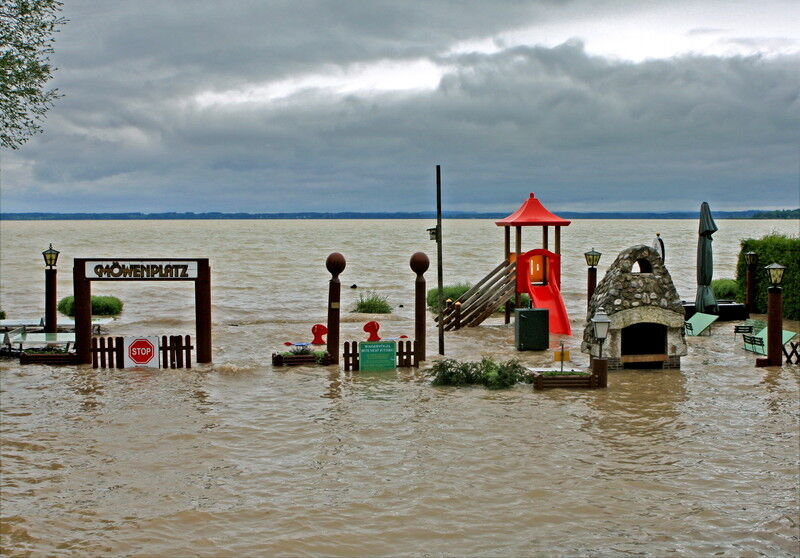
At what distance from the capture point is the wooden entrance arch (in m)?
17.6

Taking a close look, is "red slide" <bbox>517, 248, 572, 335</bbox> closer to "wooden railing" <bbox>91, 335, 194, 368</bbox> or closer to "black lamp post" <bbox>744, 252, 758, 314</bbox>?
"black lamp post" <bbox>744, 252, 758, 314</bbox>

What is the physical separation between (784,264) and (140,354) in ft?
65.8

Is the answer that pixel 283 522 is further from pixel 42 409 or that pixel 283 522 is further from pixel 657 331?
pixel 657 331

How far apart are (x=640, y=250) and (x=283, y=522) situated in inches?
436

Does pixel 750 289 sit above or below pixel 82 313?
above

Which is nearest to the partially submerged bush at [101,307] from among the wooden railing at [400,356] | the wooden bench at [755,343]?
the wooden railing at [400,356]

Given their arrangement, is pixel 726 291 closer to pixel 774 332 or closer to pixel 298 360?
pixel 774 332

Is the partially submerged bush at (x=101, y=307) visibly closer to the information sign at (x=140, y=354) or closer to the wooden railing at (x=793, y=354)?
the information sign at (x=140, y=354)

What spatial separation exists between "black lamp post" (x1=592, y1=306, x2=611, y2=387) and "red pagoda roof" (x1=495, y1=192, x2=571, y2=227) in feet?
28.5

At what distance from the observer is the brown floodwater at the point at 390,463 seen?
28.0ft

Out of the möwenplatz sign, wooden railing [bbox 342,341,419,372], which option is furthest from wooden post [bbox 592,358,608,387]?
the möwenplatz sign

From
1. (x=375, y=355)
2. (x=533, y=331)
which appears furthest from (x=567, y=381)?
(x=533, y=331)

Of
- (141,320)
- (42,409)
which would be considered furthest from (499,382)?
(141,320)

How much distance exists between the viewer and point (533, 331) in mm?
20203
